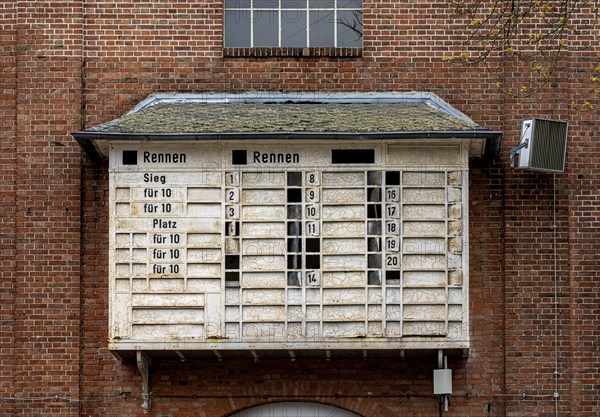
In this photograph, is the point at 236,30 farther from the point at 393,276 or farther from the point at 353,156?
the point at 393,276

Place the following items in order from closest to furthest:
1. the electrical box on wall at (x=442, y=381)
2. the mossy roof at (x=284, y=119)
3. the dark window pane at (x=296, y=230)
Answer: the mossy roof at (x=284, y=119), the dark window pane at (x=296, y=230), the electrical box on wall at (x=442, y=381)

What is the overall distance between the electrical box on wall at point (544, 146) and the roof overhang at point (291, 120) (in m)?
0.42

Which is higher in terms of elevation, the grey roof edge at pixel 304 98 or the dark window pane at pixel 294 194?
the grey roof edge at pixel 304 98

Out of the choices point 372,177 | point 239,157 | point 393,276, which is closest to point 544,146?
point 372,177

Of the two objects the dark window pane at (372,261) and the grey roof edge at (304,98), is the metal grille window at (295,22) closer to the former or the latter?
the grey roof edge at (304,98)

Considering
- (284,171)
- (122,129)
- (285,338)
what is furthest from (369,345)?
(122,129)

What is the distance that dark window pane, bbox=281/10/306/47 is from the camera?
60.5 ft

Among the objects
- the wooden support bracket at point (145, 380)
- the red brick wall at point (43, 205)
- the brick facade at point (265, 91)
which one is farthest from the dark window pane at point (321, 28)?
the wooden support bracket at point (145, 380)

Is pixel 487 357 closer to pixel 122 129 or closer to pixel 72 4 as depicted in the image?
pixel 122 129

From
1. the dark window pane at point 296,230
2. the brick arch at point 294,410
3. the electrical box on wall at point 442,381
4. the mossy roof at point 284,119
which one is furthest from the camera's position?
the brick arch at point 294,410

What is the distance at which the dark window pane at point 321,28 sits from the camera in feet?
60.6

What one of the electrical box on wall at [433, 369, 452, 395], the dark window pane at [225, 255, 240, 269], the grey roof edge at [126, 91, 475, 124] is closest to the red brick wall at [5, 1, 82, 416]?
the grey roof edge at [126, 91, 475, 124]

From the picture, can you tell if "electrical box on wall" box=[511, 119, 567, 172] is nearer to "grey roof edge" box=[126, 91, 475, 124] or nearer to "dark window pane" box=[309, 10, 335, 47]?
"grey roof edge" box=[126, 91, 475, 124]

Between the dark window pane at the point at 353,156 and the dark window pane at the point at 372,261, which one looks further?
the dark window pane at the point at 353,156
